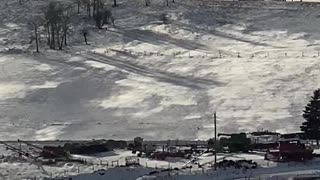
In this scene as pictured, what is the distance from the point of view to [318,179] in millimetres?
25094

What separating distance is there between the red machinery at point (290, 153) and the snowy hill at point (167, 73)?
23.5 feet

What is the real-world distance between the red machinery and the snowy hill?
7.17 m

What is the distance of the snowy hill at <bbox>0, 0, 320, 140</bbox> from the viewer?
128 feet

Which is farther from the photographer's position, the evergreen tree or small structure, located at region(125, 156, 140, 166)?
the evergreen tree

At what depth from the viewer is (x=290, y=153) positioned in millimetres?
28109

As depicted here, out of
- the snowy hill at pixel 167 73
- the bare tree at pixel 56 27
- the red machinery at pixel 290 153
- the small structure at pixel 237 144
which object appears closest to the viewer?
the red machinery at pixel 290 153

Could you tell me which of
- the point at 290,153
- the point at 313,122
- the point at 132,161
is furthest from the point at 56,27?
the point at 290,153

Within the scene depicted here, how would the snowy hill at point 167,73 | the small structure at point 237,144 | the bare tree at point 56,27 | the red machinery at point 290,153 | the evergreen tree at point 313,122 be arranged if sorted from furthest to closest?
Result: the bare tree at point 56,27
the snowy hill at point 167,73
the evergreen tree at point 313,122
the small structure at point 237,144
the red machinery at point 290,153

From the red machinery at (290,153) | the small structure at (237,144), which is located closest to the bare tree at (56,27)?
the small structure at (237,144)

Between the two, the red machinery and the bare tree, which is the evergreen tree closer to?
the red machinery

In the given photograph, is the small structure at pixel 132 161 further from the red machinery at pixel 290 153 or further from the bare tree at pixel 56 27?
the bare tree at pixel 56 27

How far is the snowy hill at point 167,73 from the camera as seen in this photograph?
38875 millimetres

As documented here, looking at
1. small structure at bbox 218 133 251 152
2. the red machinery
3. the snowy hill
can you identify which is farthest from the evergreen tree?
the snowy hill

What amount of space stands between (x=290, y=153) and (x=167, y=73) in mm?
21416
